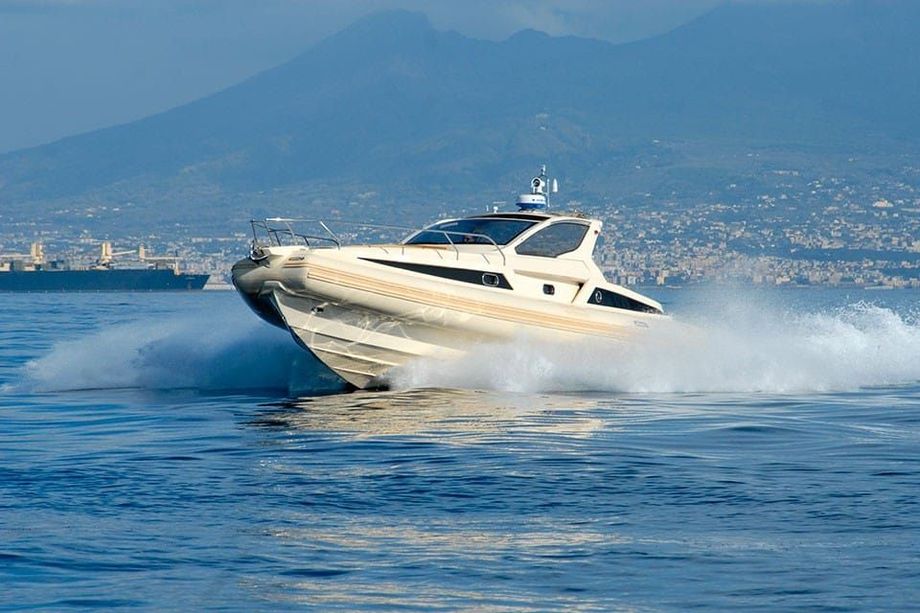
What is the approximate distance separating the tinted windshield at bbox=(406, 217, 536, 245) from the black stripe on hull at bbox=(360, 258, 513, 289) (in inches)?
29.7

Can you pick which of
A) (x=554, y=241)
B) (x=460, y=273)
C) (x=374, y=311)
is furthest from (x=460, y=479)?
(x=554, y=241)

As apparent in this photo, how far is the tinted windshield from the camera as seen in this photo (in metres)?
23.2

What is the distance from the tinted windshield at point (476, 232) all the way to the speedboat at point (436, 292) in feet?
0.07

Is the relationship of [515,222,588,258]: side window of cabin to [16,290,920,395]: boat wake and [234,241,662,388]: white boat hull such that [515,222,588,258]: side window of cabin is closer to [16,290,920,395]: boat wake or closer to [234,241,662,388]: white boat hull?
[234,241,662,388]: white boat hull

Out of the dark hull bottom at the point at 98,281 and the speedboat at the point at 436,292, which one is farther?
the dark hull bottom at the point at 98,281

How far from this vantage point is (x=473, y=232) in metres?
23.5

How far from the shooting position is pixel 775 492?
14.0m

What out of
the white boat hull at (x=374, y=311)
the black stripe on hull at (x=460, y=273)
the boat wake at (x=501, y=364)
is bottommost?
the boat wake at (x=501, y=364)

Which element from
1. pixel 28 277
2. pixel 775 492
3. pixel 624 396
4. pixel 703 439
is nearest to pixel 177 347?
pixel 624 396

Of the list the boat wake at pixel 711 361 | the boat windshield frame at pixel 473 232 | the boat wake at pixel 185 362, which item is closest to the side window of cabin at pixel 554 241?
the boat windshield frame at pixel 473 232

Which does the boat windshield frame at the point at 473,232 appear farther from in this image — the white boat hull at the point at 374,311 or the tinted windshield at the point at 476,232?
the white boat hull at the point at 374,311

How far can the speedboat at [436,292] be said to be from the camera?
21359 mm

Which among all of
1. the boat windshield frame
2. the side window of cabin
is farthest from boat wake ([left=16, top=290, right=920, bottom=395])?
the boat windshield frame

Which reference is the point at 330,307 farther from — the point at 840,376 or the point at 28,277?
the point at 28,277
